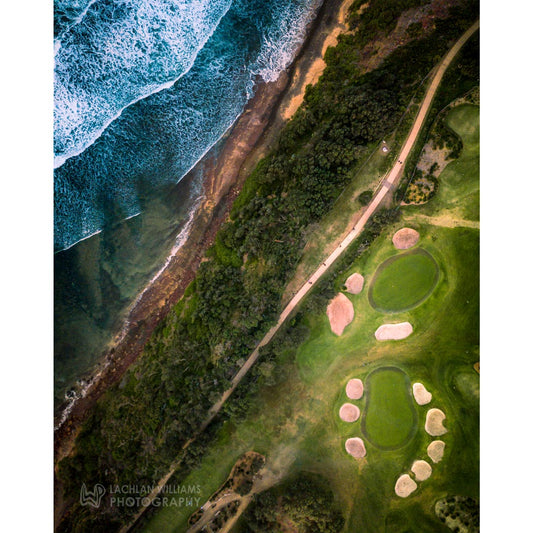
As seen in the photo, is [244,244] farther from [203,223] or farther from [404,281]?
[404,281]

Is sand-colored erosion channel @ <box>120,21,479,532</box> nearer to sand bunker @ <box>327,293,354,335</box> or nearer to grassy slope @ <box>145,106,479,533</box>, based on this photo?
grassy slope @ <box>145,106,479,533</box>

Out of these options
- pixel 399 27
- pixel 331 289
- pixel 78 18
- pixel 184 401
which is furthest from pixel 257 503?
pixel 78 18

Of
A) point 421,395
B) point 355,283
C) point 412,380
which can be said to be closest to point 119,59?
point 355,283

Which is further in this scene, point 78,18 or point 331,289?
point 78,18

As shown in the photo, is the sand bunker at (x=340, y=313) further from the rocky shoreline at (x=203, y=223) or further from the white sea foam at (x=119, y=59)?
the white sea foam at (x=119, y=59)

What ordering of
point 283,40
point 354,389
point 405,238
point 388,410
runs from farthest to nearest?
point 283,40 → point 354,389 → point 405,238 → point 388,410
